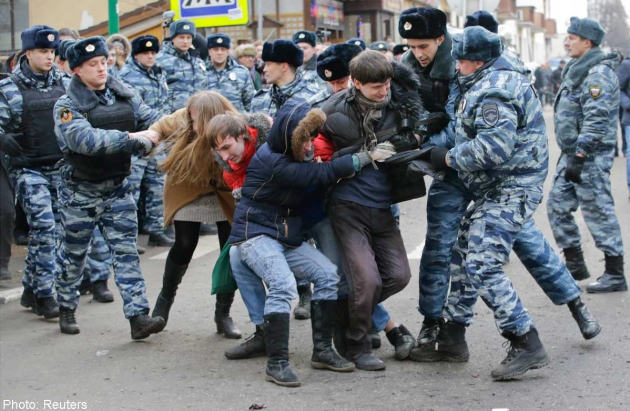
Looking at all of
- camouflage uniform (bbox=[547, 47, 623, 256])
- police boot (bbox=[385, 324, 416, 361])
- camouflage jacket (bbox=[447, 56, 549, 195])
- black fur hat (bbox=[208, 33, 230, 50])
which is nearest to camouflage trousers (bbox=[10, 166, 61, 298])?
police boot (bbox=[385, 324, 416, 361])

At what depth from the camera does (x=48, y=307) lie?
7.65m

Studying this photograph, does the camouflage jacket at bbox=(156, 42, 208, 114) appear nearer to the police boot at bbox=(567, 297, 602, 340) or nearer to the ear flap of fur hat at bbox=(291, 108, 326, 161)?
the ear flap of fur hat at bbox=(291, 108, 326, 161)

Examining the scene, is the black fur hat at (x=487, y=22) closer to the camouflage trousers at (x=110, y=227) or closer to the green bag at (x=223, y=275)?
the green bag at (x=223, y=275)

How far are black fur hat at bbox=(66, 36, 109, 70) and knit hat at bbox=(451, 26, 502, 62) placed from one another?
2.49 m

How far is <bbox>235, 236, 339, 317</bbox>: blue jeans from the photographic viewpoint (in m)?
5.71

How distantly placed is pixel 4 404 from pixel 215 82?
6.84 m

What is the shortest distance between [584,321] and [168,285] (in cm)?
281

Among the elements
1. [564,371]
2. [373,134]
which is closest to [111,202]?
[373,134]

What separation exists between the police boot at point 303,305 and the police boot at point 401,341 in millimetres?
1238

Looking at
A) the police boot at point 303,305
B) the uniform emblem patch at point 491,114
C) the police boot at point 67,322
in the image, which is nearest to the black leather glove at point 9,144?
the police boot at point 67,322

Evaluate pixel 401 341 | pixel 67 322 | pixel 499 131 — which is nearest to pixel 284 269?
pixel 401 341

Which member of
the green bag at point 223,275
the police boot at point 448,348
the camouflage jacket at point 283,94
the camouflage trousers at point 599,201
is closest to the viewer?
the police boot at point 448,348

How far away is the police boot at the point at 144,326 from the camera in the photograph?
6691mm

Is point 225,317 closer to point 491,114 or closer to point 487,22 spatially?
point 491,114
